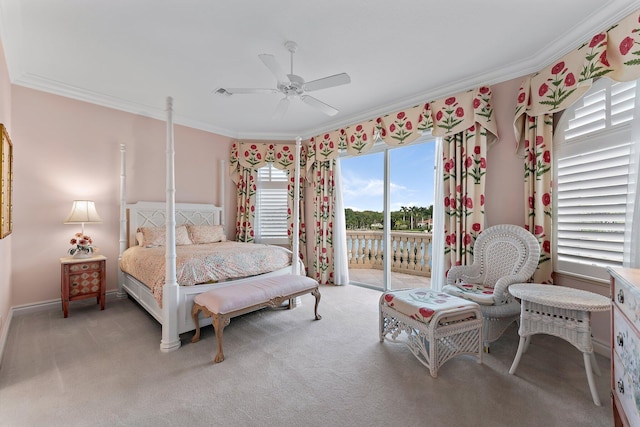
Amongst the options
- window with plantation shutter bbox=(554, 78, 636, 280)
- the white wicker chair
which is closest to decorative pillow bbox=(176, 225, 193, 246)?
the white wicker chair

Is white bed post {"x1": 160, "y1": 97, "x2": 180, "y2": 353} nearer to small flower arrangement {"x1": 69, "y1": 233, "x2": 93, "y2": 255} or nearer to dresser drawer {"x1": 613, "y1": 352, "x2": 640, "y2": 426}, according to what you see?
small flower arrangement {"x1": 69, "y1": 233, "x2": 93, "y2": 255}

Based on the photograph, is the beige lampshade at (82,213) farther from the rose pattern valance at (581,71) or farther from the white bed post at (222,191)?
the rose pattern valance at (581,71)

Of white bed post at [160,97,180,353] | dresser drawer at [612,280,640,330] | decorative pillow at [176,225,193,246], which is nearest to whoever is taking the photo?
dresser drawer at [612,280,640,330]

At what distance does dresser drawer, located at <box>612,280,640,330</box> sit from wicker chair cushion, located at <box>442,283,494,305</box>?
0.99 m

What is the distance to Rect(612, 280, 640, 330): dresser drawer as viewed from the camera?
3.71ft

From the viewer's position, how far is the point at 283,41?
2531mm

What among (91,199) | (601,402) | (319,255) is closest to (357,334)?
(601,402)

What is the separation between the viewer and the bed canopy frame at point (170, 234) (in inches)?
97.5

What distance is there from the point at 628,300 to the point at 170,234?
3.09 metres

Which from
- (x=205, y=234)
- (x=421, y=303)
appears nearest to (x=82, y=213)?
(x=205, y=234)

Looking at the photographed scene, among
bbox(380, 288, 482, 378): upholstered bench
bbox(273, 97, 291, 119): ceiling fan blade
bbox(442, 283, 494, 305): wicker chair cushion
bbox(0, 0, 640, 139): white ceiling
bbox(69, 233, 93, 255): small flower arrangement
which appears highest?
bbox(0, 0, 640, 139): white ceiling

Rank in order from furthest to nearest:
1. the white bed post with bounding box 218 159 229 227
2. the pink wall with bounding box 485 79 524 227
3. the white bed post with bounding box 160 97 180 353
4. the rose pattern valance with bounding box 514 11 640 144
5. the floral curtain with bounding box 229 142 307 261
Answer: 1. the floral curtain with bounding box 229 142 307 261
2. the white bed post with bounding box 218 159 229 227
3. the pink wall with bounding box 485 79 524 227
4. the white bed post with bounding box 160 97 180 353
5. the rose pattern valance with bounding box 514 11 640 144

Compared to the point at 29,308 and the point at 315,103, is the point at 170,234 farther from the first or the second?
the point at 29,308

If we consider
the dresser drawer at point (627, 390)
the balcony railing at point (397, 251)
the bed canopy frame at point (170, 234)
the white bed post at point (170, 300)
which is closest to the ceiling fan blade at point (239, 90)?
the bed canopy frame at point (170, 234)
